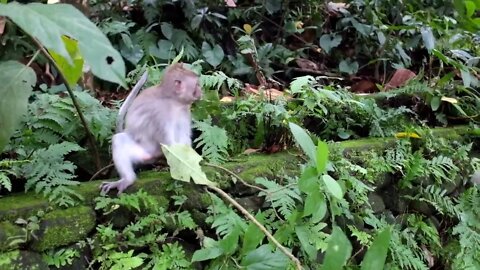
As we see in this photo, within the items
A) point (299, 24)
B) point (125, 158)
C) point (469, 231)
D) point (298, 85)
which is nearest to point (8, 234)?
point (125, 158)

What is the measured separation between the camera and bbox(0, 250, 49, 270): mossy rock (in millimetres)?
2629

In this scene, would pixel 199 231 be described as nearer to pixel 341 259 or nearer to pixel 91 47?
pixel 341 259

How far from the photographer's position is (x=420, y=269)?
12.9ft

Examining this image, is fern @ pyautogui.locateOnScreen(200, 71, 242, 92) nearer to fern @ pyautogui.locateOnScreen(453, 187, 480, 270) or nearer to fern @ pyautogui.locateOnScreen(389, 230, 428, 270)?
fern @ pyautogui.locateOnScreen(389, 230, 428, 270)

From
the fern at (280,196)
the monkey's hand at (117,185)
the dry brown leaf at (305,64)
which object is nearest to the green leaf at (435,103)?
the dry brown leaf at (305,64)

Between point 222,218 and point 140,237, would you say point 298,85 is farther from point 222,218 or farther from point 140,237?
point 140,237

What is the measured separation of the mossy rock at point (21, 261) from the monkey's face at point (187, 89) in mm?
→ 1197

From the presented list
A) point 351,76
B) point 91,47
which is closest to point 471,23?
point 351,76

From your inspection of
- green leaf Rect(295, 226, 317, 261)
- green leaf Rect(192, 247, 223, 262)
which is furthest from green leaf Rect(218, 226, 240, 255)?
green leaf Rect(295, 226, 317, 261)

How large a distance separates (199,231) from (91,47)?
1.55 metres

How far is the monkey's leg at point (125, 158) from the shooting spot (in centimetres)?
311

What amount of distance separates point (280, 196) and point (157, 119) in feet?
2.71

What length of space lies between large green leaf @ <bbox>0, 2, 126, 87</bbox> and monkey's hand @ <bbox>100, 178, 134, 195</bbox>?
1135 millimetres

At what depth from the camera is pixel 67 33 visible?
1975 millimetres
